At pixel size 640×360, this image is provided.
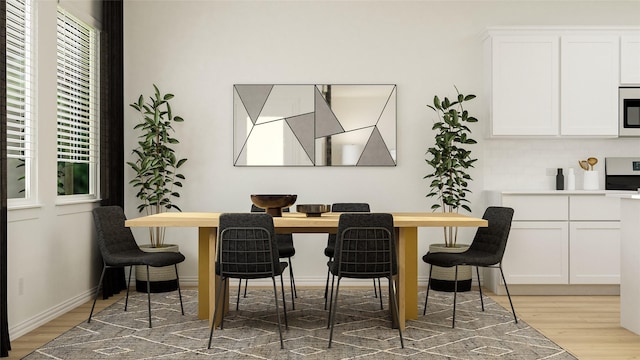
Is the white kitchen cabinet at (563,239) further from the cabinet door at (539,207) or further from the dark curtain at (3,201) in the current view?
the dark curtain at (3,201)

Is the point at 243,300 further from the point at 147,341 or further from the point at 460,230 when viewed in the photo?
the point at 460,230

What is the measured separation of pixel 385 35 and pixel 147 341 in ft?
13.1

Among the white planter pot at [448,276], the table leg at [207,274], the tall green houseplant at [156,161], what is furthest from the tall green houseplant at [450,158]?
the tall green houseplant at [156,161]

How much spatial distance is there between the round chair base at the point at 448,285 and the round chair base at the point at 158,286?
2.60 metres

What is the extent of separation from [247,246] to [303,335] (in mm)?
795

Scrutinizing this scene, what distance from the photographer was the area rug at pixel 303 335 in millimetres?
3598

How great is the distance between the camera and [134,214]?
20.0ft

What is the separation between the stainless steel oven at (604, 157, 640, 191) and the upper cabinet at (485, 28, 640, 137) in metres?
0.56

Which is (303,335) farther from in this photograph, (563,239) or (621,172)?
(621,172)

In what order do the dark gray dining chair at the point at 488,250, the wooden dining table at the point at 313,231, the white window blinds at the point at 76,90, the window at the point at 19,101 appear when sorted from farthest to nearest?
the white window blinds at the point at 76,90 < the dark gray dining chair at the point at 488,250 < the window at the point at 19,101 < the wooden dining table at the point at 313,231

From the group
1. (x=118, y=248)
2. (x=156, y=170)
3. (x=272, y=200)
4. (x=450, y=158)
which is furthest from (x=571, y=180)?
(x=118, y=248)

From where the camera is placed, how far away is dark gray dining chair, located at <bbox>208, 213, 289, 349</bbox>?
3.76m

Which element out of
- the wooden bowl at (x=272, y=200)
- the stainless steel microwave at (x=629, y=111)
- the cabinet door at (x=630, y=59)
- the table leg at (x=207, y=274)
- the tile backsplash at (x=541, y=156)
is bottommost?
the table leg at (x=207, y=274)

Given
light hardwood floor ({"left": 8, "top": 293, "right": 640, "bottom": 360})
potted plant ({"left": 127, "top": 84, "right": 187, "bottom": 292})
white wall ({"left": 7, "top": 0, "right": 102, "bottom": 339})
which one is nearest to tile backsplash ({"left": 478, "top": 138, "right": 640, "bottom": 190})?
light hardwood floor ({"left": 8, "top": 293, "right": 640, "bottom": 360})
